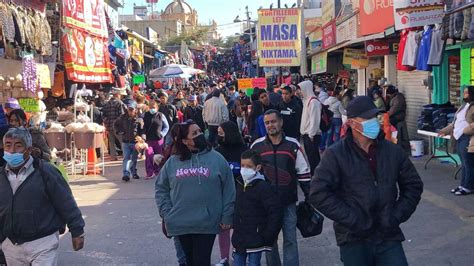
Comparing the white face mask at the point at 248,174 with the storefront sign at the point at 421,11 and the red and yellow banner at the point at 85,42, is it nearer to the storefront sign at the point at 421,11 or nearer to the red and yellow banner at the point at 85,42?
the storefront sign at the point at 421,11

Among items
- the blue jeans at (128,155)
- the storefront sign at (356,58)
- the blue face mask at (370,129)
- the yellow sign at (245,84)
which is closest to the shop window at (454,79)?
the storefront sign at (356,58)

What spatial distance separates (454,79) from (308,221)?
364 inches

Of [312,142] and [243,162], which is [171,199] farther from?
[312,142]

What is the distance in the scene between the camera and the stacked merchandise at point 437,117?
1250 centimetres

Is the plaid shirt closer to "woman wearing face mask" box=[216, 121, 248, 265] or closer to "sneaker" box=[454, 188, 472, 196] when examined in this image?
"sneaker" box=[454, 188, 472, 196]

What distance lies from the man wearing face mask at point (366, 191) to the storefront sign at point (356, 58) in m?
15.9

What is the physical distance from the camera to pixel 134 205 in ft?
34.4

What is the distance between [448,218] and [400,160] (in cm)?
480

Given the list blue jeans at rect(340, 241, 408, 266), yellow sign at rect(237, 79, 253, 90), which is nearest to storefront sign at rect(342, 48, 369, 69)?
yellow sign at rect(237, 79, 253, 90)

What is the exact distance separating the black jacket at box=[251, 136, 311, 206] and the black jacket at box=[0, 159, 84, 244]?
174 cm

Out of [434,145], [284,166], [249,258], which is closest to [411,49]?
[434,145]

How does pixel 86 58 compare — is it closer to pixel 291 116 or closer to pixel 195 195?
pixel 291 116

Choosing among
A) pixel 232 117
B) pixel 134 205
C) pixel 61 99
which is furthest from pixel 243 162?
pixel 61 99

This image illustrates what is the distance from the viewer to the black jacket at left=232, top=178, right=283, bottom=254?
527cm
